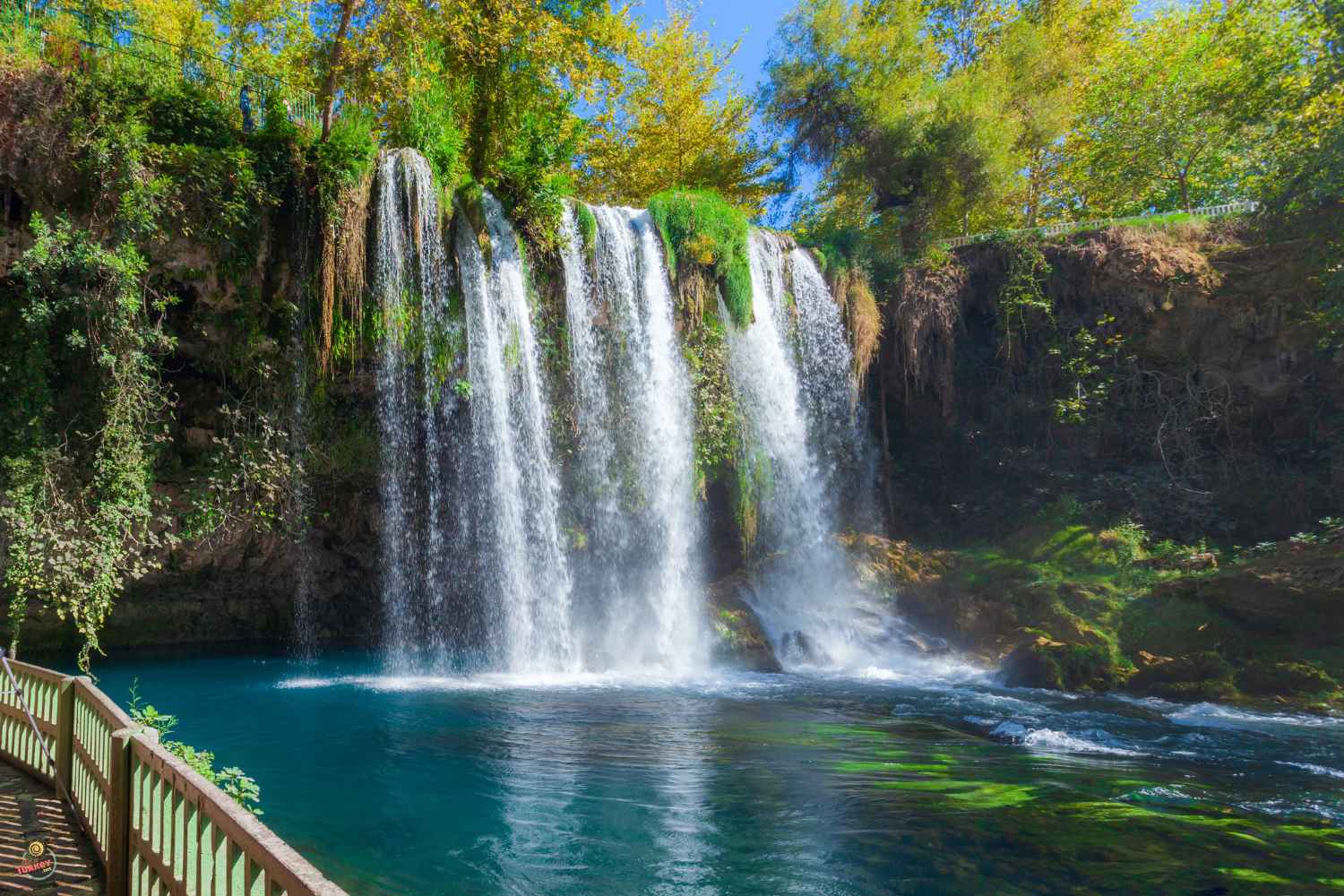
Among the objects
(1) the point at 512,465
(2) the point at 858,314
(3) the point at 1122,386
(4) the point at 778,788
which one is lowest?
(4) the point at 778,788

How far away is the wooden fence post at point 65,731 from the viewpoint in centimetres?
495

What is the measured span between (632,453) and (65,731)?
409 inches

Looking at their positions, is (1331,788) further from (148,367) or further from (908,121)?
(908,121)

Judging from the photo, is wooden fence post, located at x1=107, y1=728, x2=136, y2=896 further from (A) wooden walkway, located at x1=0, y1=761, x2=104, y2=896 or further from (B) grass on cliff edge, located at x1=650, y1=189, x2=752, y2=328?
(B) grass on cliff edge, located at x1=650, y1=189, x2=752, y2=328

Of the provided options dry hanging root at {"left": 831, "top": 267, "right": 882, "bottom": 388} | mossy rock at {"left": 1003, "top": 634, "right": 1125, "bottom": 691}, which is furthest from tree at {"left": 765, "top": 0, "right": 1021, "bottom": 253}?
mossy rock at {"left": 1003, "top": 634, "right": 1125, "bottom": 691}

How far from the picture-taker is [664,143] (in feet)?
90.6

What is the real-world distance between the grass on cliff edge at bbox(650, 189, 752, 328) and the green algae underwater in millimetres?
7781

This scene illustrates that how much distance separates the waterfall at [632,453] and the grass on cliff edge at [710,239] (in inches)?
25.8

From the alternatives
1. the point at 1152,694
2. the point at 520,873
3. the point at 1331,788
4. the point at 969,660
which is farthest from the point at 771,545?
the point at 520,873

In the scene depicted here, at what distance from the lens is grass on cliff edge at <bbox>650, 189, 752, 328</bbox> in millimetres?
15750

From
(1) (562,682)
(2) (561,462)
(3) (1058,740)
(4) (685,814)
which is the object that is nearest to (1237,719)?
(3) (1058,740)

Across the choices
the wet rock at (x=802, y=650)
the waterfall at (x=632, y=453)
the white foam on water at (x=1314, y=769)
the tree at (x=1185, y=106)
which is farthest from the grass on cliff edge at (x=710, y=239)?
the white foam on water at (x=1314, y=769)

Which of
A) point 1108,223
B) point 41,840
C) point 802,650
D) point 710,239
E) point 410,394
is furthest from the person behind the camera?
point 1108,223

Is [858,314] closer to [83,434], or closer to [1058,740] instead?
[1058,740]
